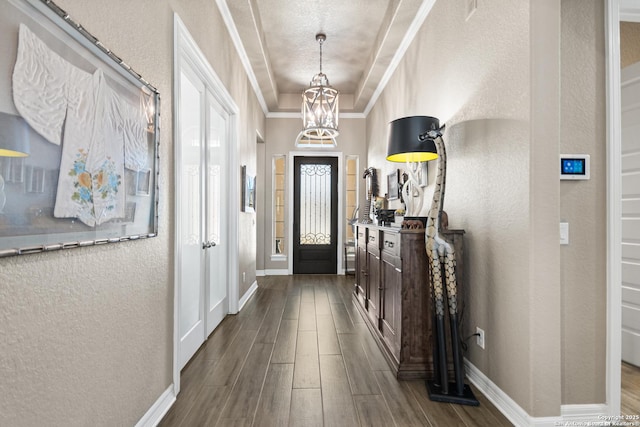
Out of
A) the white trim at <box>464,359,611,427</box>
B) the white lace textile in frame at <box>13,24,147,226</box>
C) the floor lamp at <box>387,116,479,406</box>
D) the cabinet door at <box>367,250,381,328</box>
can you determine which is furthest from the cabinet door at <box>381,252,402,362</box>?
the white lace textile in frame at <box>13,24,147,226</box>

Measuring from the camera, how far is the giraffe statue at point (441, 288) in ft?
7.09

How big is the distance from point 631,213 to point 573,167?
128cm

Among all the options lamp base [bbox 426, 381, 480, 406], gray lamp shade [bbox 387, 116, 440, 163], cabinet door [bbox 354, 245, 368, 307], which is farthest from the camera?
cabinet door [bbox 354, 245, 368, 307]

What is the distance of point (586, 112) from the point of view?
1.93 m

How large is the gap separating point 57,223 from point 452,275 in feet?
6.55

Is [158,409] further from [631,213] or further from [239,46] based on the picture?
[239,46]

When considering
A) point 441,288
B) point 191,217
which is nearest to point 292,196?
point 191,217

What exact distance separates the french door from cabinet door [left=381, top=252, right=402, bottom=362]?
1.51m

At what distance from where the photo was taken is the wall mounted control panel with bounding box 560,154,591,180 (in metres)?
1.91

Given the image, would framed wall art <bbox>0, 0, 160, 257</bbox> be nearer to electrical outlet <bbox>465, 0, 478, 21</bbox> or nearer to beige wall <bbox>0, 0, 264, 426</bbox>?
beige wall <bbox>0, 0, 264, 426</bbox>

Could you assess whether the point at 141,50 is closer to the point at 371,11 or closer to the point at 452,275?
the point at 452,275

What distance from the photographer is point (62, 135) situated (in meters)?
1.19

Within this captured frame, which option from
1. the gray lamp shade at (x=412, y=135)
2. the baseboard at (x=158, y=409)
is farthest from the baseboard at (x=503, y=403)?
the baseboard at (x=158, y=409)

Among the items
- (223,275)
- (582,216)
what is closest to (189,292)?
(223,275)
